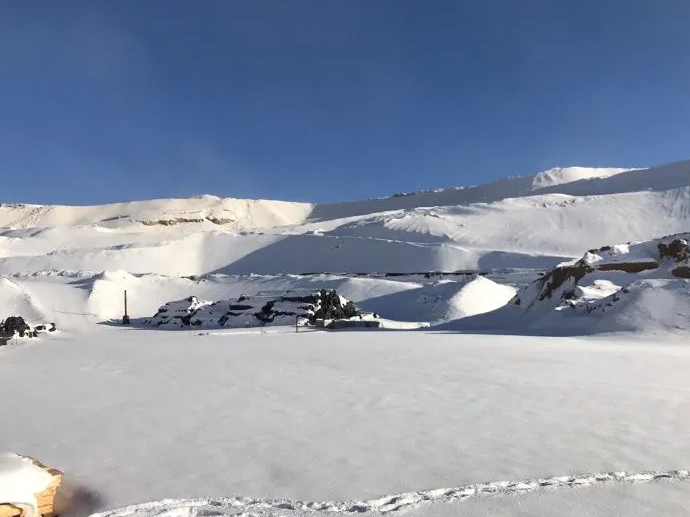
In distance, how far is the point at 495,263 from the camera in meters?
38.3

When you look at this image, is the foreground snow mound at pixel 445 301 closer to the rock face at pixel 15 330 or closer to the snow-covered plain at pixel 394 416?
the snow-covered plain at pixel 394 416

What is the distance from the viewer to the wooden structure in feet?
9.32

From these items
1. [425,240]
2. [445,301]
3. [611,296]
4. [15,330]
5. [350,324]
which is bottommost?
[350,324]

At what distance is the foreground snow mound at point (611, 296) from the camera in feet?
44.5

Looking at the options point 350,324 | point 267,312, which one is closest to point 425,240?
point 267,312

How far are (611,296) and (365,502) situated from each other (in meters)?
13.5

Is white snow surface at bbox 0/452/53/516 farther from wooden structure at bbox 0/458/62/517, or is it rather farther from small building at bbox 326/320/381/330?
small building at bbox 326/320/381/330

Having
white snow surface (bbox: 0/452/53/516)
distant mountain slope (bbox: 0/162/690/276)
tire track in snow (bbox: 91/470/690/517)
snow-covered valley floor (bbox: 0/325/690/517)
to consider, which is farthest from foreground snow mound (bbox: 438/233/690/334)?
distant mountain slope (bbox: 0/162/690/276)

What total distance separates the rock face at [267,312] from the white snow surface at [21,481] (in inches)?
696

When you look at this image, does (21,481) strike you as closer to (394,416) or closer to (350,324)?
(394,416)

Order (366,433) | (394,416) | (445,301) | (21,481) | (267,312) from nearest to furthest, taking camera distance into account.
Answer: (21,481), (366,433), (394,416), (267,312), (445,301)

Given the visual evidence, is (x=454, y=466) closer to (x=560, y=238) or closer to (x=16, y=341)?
(x=16, y=341)

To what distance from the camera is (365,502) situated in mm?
3043

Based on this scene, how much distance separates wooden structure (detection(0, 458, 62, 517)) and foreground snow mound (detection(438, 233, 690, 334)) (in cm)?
1261
